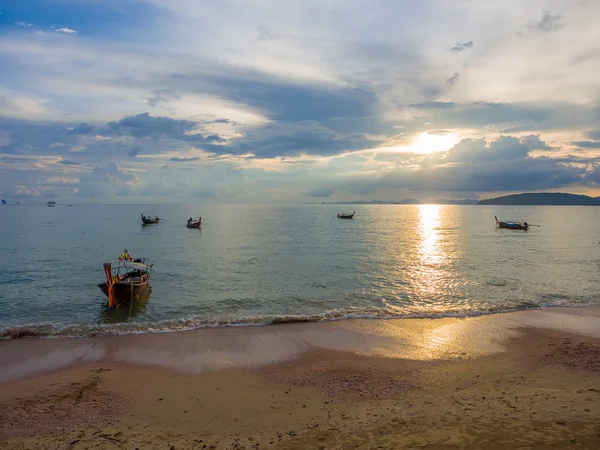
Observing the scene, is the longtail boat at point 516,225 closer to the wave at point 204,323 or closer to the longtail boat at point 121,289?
the wave at point 204,323

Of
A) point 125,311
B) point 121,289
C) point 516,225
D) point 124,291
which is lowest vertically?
point 125,311

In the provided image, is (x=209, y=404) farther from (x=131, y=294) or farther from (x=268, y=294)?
(x=268, y=294)

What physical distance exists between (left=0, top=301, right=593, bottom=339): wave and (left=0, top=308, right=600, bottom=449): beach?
33.5 inches

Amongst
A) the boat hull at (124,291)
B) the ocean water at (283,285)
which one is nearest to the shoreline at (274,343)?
the ocean water at (283,285)

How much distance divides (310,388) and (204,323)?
33.4 feet

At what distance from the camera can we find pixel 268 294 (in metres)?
27.9

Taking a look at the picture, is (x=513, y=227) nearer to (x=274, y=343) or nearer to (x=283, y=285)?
(x=283, y=285)

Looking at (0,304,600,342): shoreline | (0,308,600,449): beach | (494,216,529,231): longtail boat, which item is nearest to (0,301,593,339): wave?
(0,304,600,342): shoreline

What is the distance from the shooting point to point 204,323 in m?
20.8

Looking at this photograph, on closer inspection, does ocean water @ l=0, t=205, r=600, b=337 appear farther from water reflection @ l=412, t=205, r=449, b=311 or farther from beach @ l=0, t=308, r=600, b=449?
beach @ l=0, t=308, r=600, b=449

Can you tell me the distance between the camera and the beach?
9.18 meters

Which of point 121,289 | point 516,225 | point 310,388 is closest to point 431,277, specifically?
point 310,388

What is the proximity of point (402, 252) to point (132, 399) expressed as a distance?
1699 inches

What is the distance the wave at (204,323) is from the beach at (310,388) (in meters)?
0.85
